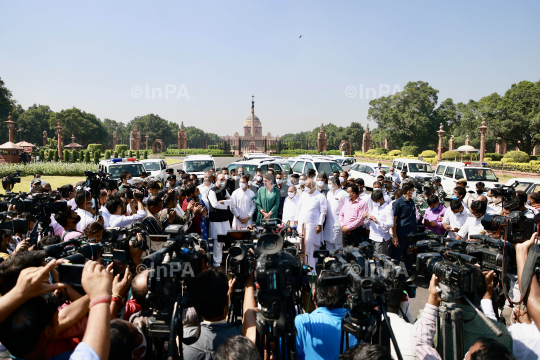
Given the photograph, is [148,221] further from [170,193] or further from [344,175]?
[344,175]

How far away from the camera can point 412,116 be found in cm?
4828

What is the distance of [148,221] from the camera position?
4.48m

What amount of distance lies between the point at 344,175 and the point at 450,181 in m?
8.08

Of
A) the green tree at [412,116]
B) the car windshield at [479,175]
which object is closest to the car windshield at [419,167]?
the car windshield at [479,175]

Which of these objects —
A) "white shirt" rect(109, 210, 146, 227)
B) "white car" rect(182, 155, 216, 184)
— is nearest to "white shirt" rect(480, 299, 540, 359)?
"white shirt" rect(109, 210, 146, 227)

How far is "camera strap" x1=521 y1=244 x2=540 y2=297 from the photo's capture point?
6.65 feet

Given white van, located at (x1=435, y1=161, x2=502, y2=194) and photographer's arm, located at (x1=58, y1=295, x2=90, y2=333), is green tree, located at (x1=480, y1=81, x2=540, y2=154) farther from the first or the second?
photographer's arm, located at (x1=58, y1=295, x2=90, y2=333)

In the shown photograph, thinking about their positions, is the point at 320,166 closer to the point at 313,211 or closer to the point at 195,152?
the point at 313,211

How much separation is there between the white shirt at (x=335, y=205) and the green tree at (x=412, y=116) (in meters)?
45.3

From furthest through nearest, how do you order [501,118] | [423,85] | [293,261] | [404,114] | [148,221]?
[423,85]
[404,114]
[501,118]
[148,221]
[293,261]

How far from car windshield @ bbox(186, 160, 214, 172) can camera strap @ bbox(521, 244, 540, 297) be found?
13.6 metres

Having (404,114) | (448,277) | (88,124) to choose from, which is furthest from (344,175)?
(88,124)

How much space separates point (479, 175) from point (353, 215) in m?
12.3

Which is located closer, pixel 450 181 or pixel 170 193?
pixel 170 193
